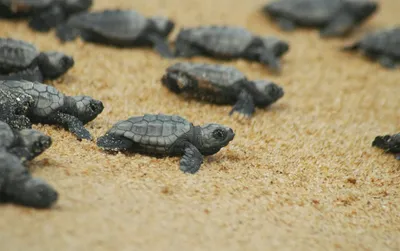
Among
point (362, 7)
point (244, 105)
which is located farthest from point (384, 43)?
point (244, 105)

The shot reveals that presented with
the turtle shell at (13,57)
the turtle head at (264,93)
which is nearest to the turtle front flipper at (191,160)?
the turtle head at (264,93)

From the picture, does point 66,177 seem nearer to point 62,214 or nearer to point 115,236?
point 62,214

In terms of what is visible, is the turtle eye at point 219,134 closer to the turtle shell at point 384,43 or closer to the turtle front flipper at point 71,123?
the turtle front flipper at point 71,123

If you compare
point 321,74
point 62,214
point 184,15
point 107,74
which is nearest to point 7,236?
point 62,214

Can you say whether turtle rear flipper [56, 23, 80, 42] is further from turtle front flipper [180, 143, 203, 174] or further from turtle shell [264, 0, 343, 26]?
turtle shell [264, 0, 343, 26]

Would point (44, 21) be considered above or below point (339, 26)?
below

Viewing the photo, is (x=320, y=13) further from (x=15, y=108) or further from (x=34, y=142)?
(x=34, y=142)

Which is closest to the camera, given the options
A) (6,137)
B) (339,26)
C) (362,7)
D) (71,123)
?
(6,137)

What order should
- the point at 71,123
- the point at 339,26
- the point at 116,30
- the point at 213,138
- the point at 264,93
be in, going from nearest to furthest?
the point at 213,138
the point at 71,123
the point at 264,93
the point at 116,30
the point at 339,26
